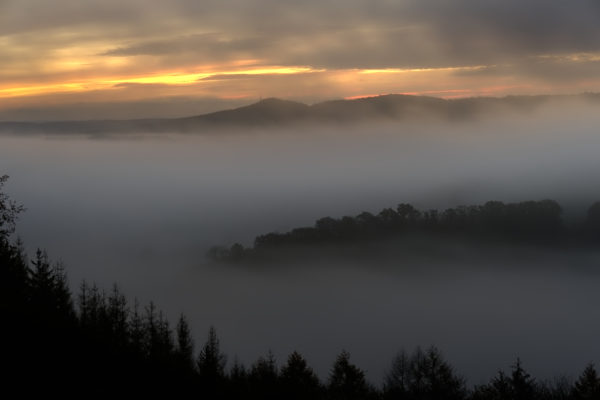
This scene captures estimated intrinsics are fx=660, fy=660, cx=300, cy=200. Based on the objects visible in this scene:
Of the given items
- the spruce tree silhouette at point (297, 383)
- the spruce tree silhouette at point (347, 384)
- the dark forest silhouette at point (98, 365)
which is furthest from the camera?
the spruce tree silhouette at point (347, 384)

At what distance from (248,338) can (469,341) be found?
60133 mm

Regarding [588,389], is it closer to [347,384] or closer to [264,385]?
[347,384]

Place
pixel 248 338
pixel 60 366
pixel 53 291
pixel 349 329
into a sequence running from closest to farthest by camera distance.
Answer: pixel 60 366 → pixel 53 291 → pixel 248 338 → pixel 349 329

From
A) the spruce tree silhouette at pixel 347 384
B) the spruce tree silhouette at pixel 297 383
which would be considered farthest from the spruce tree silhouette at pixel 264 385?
the spruce tree silhouette at pixel 347 384

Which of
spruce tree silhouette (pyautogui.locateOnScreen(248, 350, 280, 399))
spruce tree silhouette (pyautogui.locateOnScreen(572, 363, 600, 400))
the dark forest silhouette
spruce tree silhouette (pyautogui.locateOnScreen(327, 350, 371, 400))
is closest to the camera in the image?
the dark forest silhouette

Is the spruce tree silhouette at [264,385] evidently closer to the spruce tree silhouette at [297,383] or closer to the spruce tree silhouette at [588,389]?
the spruce tree silhouette at [297,383]

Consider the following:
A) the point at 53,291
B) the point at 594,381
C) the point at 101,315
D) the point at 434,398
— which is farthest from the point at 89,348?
the point at 594,381

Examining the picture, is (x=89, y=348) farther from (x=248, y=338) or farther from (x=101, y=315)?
(x=248, y=338)

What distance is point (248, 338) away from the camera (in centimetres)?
16738

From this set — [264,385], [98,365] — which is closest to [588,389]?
[264,385]

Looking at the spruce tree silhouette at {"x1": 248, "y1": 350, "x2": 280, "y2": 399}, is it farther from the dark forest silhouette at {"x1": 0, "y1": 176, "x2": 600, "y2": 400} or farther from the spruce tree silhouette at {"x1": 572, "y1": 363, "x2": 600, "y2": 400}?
the spruce tree silhouette at {"x1": 572, "y1": 363, "x2": 600, "y2": 400}

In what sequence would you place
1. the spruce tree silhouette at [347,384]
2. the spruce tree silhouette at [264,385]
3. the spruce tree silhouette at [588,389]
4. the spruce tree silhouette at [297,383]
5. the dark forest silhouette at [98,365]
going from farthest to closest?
the spruce tree silhouette at [347,384], the spruce tree silhouette at [588,389], the spruce tree silhouette at [297,383], the spruce tree silhouette at [264,385], the dark forest silhouette at [98,365]

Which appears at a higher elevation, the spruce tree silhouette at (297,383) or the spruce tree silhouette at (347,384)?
the spruce tree silhouette at (297,383)

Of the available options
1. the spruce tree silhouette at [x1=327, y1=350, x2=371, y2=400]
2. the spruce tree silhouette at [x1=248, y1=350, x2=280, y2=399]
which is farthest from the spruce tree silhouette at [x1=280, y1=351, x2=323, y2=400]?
the spruce tree silhouette at [x1=327, y1=350, x2=371, y2=400]
